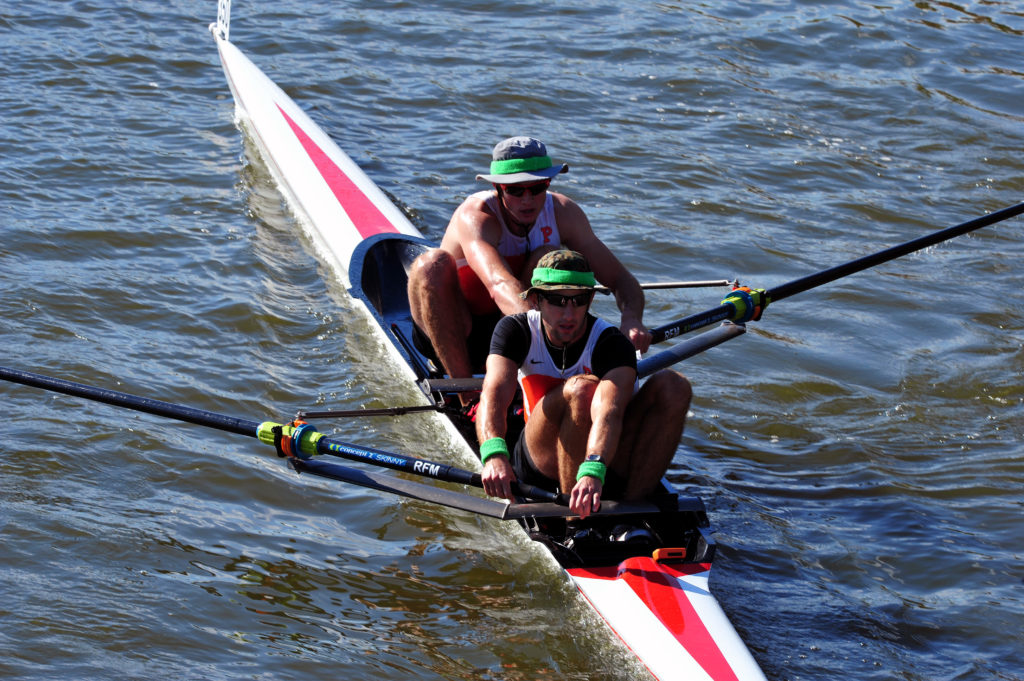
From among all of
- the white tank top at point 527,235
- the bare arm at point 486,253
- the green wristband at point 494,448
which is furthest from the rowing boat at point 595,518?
the white tank top at point 527,235

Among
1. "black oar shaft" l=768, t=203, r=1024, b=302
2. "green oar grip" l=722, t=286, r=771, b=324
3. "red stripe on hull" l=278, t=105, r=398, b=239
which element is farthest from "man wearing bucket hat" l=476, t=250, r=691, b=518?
"red stripe on hull" l=278, t=105, r=398, b=239

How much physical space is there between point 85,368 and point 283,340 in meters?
1.23

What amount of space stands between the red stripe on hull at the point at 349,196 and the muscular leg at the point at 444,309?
1692 millimetres

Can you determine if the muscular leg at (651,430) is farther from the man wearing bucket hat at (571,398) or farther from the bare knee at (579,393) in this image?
the bare knee at (579,393)

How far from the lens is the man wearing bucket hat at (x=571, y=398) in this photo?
4328 mm

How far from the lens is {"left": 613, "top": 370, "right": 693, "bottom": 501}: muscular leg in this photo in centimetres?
455

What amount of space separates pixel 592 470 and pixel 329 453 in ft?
3.84

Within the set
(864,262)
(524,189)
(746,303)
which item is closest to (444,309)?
(524,189)

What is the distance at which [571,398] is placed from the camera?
14.6 ft

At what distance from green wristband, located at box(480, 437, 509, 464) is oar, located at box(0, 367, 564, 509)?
0.41 feet

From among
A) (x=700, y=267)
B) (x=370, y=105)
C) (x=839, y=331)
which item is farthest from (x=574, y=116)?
(x=839, y=331)

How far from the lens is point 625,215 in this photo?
910 cm

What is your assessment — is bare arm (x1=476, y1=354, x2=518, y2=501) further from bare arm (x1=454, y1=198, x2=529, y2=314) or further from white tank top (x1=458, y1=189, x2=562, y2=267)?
white tank top (x1=458, y1=189, x2=562, y2=267)

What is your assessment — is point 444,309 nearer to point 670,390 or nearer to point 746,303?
point 670,390
